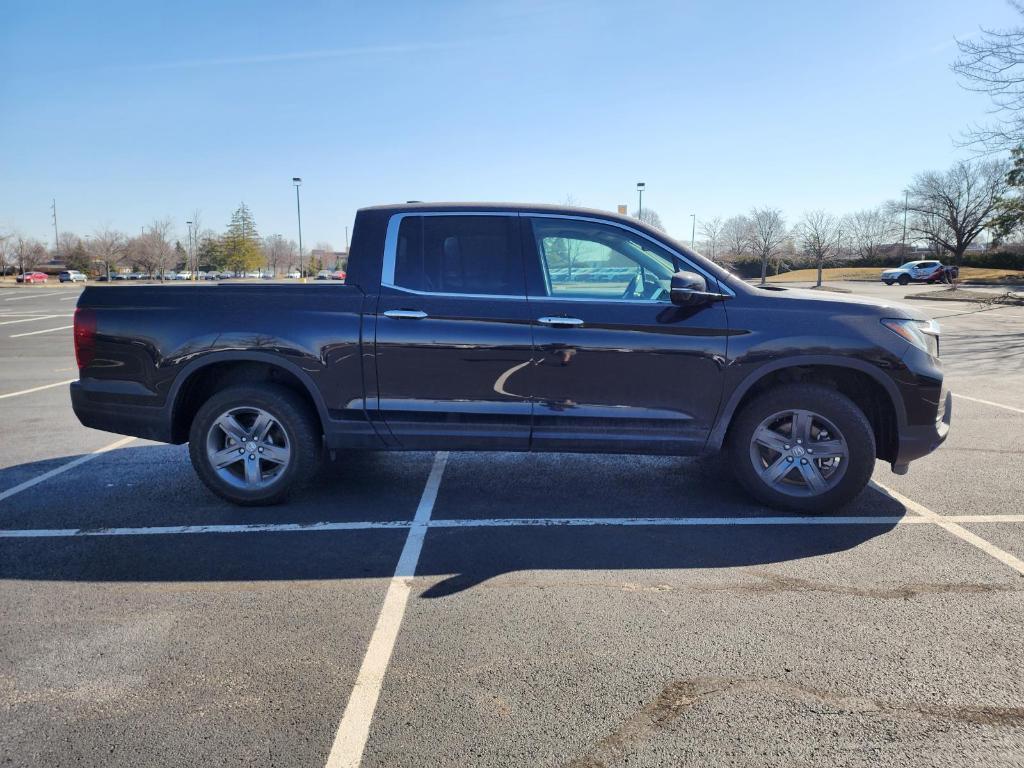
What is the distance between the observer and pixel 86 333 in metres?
4.75

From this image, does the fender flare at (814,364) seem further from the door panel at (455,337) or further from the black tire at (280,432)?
the black tire at (280,432)

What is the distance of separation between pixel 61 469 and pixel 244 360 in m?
2.27

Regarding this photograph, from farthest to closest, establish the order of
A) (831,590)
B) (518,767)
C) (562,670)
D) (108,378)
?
(108,378), (831,590), (562,670), (518,767)

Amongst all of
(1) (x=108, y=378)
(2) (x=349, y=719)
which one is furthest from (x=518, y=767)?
(1) (x=108, y=378)

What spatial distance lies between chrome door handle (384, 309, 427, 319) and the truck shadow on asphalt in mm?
1252

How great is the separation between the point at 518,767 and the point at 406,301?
9.56ft

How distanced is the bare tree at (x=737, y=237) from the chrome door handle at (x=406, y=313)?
154ft

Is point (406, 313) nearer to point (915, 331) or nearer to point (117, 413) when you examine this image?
point (117, 413)

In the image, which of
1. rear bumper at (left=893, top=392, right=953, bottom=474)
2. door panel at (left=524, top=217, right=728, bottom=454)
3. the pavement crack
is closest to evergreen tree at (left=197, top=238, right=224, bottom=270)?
door panel at (left=524, top=217, right=728, bottom=454)

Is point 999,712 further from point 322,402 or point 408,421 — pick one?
point 322,402

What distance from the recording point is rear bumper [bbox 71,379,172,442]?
185 inches

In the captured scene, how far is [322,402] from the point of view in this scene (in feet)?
15.1

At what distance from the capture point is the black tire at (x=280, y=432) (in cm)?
460

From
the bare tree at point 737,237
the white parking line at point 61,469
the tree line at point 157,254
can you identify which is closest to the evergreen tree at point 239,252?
the tree line at point 157,254
